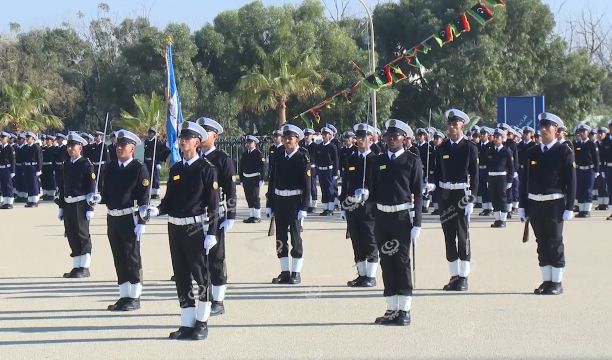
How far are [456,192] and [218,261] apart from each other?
3.44 m

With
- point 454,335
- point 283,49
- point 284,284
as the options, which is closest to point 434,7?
point 283,49

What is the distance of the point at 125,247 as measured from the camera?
390 inches

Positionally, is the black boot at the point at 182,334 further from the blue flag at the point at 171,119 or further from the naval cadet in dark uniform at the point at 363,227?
the blue flag at the point at 171,119

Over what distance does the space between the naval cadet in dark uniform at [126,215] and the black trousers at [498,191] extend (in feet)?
29.6

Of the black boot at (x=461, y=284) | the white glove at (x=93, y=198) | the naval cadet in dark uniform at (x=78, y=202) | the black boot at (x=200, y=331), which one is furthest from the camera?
the naval cadet in dark uniform at (x=78, y=202)

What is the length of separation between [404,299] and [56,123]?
3396cm

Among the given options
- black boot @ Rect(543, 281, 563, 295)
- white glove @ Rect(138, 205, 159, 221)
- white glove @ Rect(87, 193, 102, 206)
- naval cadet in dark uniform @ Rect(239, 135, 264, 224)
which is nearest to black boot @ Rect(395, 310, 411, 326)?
black boot @ Rect(543, 281, 563, 295)

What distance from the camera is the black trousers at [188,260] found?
Result: 8.39 meters

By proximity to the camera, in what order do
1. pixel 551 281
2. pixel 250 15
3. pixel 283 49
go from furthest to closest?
pixel 250 15 → pixel 283 49 → pixel 551 281

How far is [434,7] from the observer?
139ft

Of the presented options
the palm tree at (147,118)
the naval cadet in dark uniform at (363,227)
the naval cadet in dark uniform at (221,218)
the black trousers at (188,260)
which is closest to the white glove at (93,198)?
the naval cadet in dark uniform at (221,218)

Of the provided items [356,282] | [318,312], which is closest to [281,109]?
[356,282]

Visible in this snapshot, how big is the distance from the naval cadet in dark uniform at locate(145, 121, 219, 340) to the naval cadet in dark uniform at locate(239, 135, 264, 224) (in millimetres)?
10506

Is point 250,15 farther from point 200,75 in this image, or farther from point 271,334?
point 271,334
